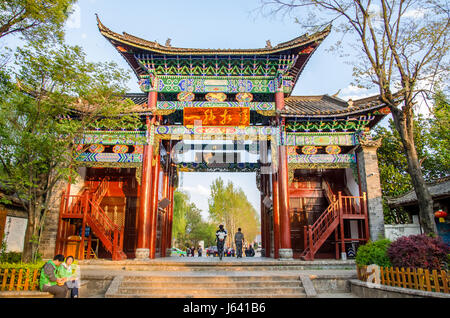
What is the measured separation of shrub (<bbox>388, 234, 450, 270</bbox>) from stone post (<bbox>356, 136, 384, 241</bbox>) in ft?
14.0

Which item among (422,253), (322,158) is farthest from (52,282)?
(322,158)

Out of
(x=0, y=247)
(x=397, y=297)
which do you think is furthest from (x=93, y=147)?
(x=397, y=297)

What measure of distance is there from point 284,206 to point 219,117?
4.24 m

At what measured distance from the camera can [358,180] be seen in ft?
38.7

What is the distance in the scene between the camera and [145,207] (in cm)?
1120

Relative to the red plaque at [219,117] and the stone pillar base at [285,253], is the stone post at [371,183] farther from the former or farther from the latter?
the red plaque at [219,117]

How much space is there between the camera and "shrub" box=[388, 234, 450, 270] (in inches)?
251

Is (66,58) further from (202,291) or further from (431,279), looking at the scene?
(431,279)

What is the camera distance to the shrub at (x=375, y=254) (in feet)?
23.5

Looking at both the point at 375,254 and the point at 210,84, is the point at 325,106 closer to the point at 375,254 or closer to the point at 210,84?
the point at 210,84

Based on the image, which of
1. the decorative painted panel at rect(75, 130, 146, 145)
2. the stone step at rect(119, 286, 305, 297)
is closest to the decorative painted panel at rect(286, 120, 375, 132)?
Answer: the decorative painted panel at rect(75, 130, 146, 145)

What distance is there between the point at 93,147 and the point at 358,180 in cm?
1040

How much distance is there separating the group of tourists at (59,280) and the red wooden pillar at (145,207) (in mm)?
Answer: 4535

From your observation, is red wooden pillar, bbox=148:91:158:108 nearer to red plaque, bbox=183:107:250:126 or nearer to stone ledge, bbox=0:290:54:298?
red plaque, bbox=183:107:250:126
